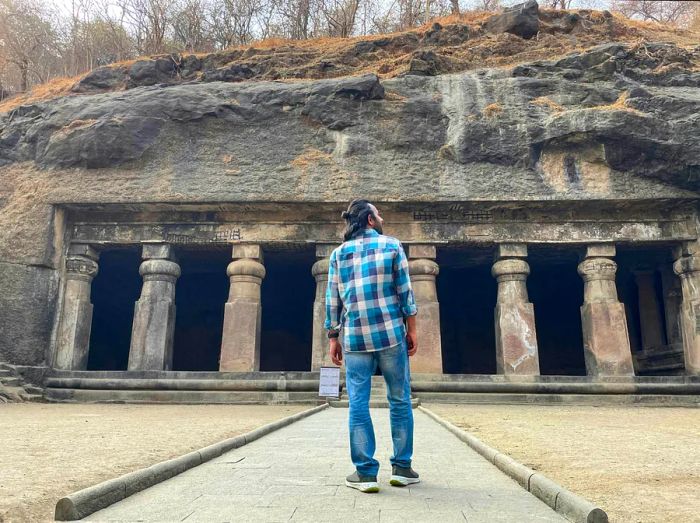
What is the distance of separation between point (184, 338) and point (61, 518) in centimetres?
1556

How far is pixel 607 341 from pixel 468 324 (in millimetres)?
6294

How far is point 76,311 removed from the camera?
11453 mm

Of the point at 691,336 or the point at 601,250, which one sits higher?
the point at 601,250

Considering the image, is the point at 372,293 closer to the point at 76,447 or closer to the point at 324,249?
the point at 76,447

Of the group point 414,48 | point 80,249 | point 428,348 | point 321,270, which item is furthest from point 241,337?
point 414,48

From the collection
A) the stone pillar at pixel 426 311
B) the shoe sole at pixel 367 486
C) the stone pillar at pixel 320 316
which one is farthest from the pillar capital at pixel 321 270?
the shoe sole at pixel 367 486

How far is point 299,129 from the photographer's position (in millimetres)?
12219

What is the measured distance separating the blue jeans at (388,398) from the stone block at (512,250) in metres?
8.70

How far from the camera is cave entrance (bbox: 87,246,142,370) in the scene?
50.8 ft

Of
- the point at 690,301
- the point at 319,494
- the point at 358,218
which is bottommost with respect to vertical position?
the point at 319,494

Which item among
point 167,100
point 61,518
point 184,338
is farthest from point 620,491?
point 184,338

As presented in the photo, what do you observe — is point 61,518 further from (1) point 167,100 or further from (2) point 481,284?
(2) point 481,284

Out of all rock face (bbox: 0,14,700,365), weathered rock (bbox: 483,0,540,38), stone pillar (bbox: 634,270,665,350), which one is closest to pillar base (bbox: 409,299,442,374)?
rock face (bbox: 0,14,700,365)

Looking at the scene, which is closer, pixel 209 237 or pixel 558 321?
pixel 209 237
